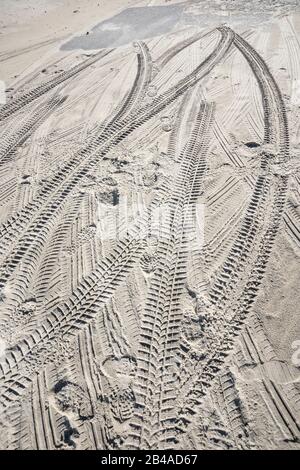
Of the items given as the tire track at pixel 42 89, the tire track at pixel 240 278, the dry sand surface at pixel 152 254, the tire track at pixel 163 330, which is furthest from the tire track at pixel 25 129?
the tire track at pixel 240 278

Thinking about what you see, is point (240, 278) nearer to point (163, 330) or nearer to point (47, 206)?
point (163, 330)

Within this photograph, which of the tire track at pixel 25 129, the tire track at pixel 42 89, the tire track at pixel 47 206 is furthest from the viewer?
the tire track at pixel 42 89

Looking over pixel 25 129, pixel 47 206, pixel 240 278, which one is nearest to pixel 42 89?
pixel 25 129

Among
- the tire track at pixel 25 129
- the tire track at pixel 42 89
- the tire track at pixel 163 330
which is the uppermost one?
the tire track at pixel 42 89

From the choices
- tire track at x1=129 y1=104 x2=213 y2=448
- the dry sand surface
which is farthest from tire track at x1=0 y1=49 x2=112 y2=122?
tire track at x1=129 y1=104 x2=213 y2=448

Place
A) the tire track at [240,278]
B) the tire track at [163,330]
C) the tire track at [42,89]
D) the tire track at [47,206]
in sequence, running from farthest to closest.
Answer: the tire track at [42,89]
the tire track at [47,206]
the tire track at [240,278]
the tire track at [163,330]

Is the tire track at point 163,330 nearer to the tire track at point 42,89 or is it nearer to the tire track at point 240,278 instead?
the tire track at point 240,278

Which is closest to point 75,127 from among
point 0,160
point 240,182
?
point 0,160

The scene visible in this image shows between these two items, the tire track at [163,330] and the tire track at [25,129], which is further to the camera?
the tire track at [25,129]

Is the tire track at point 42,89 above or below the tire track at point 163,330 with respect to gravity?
above
